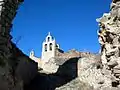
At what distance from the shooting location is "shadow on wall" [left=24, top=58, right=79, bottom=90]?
25.9m

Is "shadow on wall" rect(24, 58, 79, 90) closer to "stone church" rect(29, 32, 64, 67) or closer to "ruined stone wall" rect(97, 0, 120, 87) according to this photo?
"ruined stone wall" rect(97, 0, 120, 87)

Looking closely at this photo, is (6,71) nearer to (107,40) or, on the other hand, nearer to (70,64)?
(107,40)

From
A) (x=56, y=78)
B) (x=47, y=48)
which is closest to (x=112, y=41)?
(x=56, y=78)

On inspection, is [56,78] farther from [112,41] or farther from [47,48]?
[47,48]

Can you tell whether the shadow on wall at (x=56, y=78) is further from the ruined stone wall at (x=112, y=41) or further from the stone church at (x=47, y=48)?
the stone church at (x=47, y=48)

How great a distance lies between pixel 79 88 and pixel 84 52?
1573 centimetres

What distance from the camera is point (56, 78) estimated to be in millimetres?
26953

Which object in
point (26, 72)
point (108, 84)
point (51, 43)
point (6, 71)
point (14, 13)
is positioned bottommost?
point (108, 84)

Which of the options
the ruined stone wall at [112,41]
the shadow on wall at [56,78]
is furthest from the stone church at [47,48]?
the ruined stone wall at [112,41]

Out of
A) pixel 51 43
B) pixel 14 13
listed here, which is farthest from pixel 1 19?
pixel 51 43

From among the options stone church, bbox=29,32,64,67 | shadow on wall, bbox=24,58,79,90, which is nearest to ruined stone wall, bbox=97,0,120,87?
shadow on wall, bbox=24,58,79,90

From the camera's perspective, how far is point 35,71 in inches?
1099

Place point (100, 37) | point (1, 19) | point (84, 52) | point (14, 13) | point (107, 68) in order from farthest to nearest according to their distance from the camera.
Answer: point (84, 52) < point (14, 13) < point (1, 19) < point (100, 37) < point (107, 68)

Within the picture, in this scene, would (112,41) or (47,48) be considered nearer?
(112,41)
